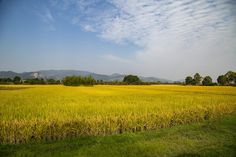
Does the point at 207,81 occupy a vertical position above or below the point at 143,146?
above

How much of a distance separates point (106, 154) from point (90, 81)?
85.9m

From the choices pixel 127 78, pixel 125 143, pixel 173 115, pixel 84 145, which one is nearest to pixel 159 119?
pixel 173 115

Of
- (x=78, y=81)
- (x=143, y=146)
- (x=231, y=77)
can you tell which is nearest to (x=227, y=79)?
(x=231, y=77)

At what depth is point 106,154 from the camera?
23.7ft

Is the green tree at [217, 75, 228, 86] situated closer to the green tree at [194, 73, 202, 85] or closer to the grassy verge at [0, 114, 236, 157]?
the green tree at [194, 73, 202, 85]

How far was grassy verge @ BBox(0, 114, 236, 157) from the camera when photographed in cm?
732

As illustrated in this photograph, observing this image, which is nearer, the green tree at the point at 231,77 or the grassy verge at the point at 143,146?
the grassy verge at the point at 143,146

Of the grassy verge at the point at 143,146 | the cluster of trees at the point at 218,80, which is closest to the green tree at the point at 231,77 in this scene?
the cluster of trees at the point at 218,80

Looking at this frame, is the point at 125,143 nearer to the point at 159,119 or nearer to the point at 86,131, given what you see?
the point at 86,131

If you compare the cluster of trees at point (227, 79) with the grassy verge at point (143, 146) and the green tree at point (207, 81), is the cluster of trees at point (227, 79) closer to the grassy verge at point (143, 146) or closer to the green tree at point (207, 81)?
the green tree at point (207, 81)

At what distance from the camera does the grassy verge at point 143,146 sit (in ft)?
24.0

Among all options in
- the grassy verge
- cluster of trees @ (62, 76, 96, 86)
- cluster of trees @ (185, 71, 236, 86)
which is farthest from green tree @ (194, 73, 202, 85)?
the grassy verge

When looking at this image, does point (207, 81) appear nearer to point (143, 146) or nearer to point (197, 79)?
point (197, 79)

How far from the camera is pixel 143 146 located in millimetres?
7984
